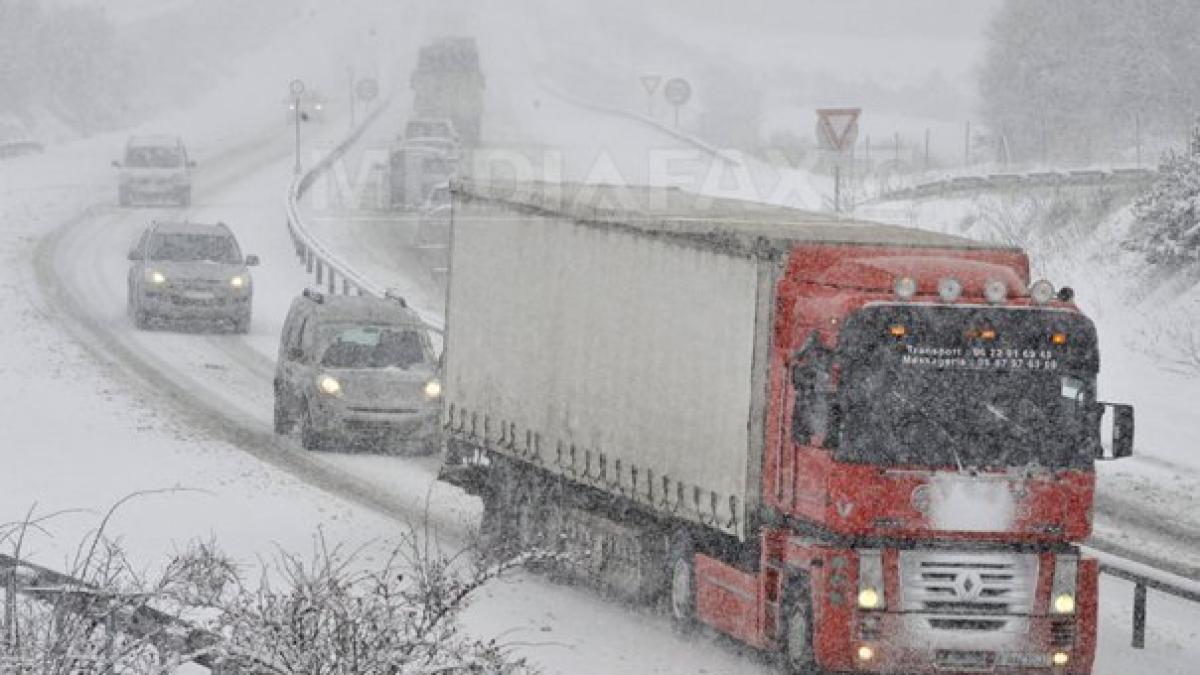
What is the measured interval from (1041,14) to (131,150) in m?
46.1

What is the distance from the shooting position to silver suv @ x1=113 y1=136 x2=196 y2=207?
56688 millimetres

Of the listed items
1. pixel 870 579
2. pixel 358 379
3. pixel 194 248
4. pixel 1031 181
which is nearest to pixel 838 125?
pixel 358 379

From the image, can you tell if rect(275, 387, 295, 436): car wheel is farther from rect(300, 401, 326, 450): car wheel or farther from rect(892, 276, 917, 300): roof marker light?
rect(892, 276, 917, 300): roof marker light

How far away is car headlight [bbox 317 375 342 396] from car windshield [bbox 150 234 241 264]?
11.5 m

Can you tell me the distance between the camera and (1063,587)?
14.7 metres

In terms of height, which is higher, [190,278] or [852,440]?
[852,440]

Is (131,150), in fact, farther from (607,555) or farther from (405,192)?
(607,555)

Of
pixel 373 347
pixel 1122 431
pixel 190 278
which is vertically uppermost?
pixel 1122 431

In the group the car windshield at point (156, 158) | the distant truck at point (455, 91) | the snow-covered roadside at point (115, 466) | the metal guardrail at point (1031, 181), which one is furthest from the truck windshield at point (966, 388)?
the distant truck at point (455, 91)

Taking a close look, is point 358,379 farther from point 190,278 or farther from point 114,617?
point 114,617

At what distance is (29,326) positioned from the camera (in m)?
36.2

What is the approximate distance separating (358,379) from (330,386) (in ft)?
1.21

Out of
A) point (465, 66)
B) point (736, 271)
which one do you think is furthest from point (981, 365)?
point (465, 66)

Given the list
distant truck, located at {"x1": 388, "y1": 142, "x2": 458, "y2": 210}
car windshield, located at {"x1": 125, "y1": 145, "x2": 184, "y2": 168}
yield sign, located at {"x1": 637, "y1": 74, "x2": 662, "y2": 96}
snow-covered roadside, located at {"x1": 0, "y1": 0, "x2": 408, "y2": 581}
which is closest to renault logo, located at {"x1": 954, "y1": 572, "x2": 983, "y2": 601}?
snow-covered roadside, located at {"x1": 0, "y1": 0, "x2": 408, "y2": 581}
